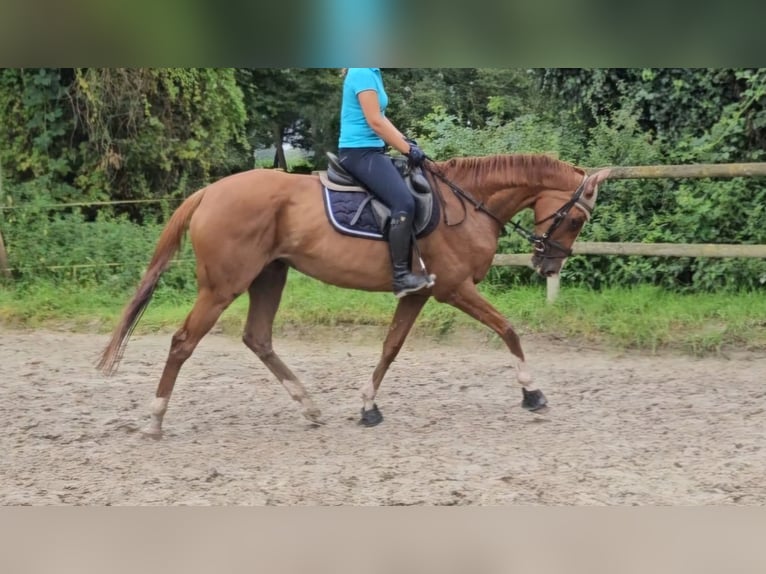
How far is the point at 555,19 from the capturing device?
4.93 ft

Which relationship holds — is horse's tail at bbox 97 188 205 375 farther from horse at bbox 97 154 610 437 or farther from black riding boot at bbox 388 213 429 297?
black riding boot at bbox 388 213 429 297

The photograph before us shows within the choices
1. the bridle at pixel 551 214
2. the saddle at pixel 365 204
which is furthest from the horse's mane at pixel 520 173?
the saddle at pixel 365 204

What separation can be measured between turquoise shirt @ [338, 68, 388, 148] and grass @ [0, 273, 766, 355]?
3.27 m

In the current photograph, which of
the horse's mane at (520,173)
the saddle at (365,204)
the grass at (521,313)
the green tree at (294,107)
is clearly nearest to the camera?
the saddle at (365,204)

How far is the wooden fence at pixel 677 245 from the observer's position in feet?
23.9

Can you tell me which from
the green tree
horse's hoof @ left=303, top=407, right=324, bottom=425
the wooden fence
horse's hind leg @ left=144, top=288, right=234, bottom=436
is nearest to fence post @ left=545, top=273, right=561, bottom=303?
the wooden fence

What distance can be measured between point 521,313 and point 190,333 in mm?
4007

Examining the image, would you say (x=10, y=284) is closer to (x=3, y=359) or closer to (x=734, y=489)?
(x=3, y=359)

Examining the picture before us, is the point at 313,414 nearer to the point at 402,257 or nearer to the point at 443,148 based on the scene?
the point at 402,257

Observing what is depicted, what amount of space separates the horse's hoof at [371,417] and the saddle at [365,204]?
1209 millimetres

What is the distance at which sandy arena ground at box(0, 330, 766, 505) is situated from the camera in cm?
399

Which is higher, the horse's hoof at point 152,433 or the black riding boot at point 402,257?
the black riding boot at point 402,257

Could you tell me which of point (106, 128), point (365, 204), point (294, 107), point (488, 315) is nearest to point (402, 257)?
point (365, 204)

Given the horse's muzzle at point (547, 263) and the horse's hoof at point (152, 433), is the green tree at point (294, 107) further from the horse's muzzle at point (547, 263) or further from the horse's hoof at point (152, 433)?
the horse's hoof at point (152, 433)
